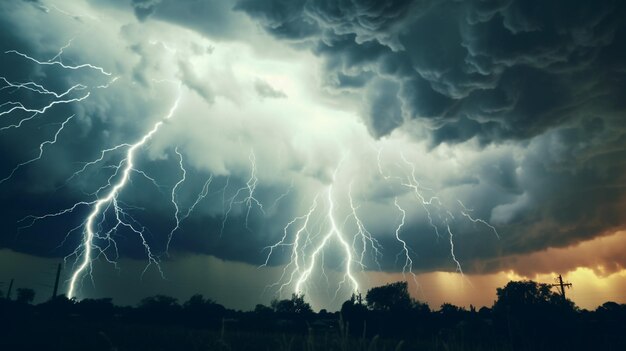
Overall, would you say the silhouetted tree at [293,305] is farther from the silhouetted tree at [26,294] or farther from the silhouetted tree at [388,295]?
the silhouetted tree at [26,294]

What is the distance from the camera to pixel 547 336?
18.9 m

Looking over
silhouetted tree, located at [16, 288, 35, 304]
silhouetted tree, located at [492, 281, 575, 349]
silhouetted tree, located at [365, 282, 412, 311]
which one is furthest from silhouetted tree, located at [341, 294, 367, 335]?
silhouetted tree, located at [16, 288, 35, 304]

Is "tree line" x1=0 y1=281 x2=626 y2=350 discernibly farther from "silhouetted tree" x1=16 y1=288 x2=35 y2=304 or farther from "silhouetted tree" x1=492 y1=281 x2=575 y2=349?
"silhouetted tree" x1=16 y1=288 x2=35 y2=304

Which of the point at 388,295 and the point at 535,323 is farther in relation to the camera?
the point at 388,295

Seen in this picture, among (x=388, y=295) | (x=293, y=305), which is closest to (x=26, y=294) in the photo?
(x=293, y=305)

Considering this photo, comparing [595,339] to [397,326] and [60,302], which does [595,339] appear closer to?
[397,326]

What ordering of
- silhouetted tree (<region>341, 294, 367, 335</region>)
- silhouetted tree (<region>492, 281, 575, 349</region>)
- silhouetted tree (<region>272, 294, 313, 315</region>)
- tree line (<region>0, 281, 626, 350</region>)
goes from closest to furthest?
1. tree line (<region>0, 281, 626, 350</region>)
2. silhouetted tree (<region>492, 281, 575, 349</region>)
3. silhouetted tree (<region>341, 294, 367, 335</region>)
4. silhouetted tree (<region>272, 294, 313, 315</region>)

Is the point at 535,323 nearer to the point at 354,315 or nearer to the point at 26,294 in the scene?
the point at 354,315

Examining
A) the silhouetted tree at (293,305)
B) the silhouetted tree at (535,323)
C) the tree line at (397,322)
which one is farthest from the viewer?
the silhouetted tree at (293,305)

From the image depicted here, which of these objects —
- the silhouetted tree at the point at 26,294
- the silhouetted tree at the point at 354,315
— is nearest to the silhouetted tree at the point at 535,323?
the silhouetted tree at the point at 354,315

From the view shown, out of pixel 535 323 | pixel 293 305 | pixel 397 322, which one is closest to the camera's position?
pixel 535 323

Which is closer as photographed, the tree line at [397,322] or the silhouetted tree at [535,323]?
the tree line at [397,322]

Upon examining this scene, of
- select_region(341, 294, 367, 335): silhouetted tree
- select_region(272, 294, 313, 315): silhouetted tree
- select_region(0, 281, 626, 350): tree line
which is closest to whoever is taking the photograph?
select_region(0, 281, 626, 350): tree line

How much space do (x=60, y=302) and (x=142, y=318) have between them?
1640 cm
